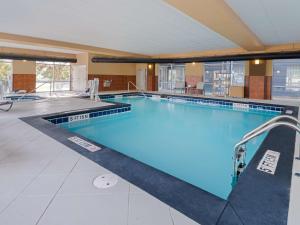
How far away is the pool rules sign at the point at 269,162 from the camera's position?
232 centimetres

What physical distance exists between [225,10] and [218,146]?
8.53 ft

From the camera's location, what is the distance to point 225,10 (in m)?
4.31

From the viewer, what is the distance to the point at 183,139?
4.75 m

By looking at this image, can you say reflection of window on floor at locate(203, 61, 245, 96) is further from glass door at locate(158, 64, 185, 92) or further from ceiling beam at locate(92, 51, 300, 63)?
ceiling beam at locate(92, 51, 300, 63)

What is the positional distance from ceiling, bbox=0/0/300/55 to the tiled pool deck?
337cm

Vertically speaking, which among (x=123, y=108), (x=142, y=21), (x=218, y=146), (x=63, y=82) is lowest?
(x=218, y=146)

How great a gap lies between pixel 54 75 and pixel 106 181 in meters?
13.1

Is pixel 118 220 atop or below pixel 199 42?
below

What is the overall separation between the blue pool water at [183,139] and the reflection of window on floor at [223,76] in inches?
156

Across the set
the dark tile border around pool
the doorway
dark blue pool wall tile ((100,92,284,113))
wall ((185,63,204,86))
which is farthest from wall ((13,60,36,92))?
the dark tile border around pool

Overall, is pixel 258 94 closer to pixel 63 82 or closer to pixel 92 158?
pixel 92 158

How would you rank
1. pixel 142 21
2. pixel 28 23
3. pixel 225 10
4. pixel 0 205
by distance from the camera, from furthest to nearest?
pixel 28 23
pixel 142 21
pixel 225 10
pixel 0 205

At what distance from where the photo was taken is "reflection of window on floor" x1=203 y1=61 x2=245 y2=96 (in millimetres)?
11211


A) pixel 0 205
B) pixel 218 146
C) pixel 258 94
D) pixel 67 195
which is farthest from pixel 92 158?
pixel 258 94
